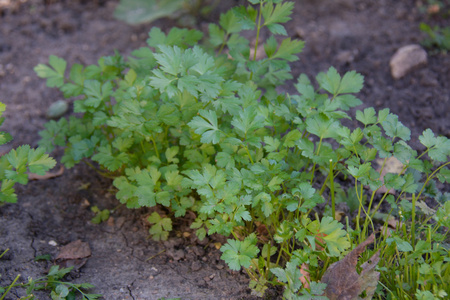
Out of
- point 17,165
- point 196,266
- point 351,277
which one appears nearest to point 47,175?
point 17,165

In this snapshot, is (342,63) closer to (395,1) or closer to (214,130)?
(395,1)

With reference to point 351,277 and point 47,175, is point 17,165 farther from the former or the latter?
point 351,277

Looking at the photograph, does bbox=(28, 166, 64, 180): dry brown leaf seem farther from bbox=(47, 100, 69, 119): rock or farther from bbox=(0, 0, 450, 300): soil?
bbox=(47, 100, 69, 119): rock

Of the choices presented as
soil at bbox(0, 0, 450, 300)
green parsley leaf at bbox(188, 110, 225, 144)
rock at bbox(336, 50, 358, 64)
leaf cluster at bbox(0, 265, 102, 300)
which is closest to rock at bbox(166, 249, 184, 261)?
soil at bbox(0, 0, 450, 300)

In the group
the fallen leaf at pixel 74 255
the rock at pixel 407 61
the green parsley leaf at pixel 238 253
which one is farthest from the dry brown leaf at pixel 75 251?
the rock at pixel 407 61

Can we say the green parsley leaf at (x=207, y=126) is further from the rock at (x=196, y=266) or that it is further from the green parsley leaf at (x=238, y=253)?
the rock at (x=196, y=266)

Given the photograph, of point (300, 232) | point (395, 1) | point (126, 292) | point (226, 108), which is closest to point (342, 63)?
point (395, 1)
